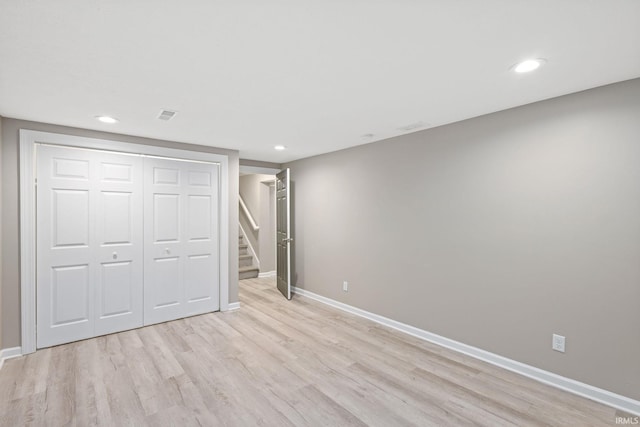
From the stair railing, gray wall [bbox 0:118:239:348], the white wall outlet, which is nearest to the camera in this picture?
the white wall outlet

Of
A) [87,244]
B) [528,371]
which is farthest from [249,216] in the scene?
[528,371]

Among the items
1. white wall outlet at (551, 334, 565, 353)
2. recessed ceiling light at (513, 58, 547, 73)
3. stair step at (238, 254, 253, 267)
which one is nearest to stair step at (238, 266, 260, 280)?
stair step at (238, 254, 253, 267)

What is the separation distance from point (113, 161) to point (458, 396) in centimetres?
417

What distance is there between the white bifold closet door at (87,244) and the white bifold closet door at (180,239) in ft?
0.43

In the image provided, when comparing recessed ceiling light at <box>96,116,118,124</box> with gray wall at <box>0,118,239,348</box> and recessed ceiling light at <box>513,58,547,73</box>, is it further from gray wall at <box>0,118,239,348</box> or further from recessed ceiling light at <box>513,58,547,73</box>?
recessed ceiling light at <box>513,58,547,73</box>

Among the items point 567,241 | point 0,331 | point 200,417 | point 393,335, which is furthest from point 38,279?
Result: point 567,241

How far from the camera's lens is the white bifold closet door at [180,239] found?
12.2ft

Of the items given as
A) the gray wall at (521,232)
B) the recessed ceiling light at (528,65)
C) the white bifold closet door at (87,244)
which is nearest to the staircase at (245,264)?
the white bifold closet door at (87,244)

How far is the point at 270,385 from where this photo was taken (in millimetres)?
2445

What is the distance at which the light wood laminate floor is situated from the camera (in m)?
2.07

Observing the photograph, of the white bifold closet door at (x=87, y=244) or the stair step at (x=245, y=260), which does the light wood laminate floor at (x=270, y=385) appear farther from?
the stair step at (x=245, y=260)

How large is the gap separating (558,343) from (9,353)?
194 inches

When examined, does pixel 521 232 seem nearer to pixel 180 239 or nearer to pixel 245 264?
pixel 180 239

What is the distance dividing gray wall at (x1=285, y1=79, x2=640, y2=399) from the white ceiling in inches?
13.7
